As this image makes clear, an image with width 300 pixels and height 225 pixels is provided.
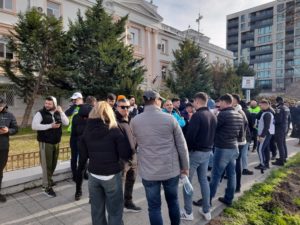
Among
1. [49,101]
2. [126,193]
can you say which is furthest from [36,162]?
[126,193]

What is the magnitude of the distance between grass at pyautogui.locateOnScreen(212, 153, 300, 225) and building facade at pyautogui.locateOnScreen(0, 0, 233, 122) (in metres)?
16.0

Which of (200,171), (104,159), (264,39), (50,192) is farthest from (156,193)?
(264,39)

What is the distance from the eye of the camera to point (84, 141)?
121 inches

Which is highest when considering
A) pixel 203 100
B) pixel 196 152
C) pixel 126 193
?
pixel 203 100

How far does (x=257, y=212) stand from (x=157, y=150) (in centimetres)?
251

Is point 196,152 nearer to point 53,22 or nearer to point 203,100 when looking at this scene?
point 203,100

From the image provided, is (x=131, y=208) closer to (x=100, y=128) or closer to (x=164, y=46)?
(x=100, y=128)

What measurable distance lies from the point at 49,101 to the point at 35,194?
185cm

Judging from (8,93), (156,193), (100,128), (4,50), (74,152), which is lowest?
(156,193)

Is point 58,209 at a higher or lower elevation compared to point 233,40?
lower

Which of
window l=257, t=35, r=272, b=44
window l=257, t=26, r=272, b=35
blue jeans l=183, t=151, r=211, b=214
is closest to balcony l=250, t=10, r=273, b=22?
window l=257, t=26, r=272, b=35

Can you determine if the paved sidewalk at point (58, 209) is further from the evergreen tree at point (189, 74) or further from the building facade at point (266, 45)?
the building facade at point (266, 45)

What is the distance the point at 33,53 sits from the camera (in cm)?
1562

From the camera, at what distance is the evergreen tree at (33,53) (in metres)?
15.1
